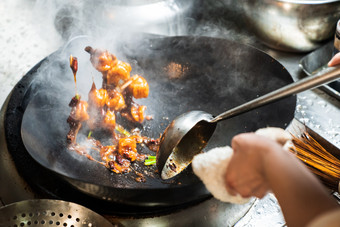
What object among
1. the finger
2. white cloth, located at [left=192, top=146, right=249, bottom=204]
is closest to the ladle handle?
white cloth, located at [left=192, top=146, right=249, bottom=204]

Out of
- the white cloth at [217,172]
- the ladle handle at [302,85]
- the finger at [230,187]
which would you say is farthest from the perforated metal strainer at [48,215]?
the ladle handle at [302,85]

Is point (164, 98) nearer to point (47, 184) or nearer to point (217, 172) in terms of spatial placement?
point (47, 184)

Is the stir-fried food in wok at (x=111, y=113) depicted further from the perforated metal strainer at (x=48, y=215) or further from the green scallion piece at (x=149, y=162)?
the perforated metal strainer at (x=48, y=215)

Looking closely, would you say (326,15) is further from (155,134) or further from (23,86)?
(23,86)

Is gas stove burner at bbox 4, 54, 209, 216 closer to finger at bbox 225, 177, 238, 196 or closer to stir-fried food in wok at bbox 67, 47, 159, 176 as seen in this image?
stir-fried food in wok at bbox 67, 47, 159, 176

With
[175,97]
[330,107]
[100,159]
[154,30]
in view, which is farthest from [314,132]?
[154,30]
